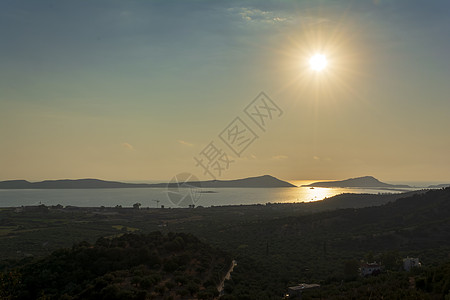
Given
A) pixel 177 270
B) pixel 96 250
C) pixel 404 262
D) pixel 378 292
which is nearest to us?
pixel 378 292

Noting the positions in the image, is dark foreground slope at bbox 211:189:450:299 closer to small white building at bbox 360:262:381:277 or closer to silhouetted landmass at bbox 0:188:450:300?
silhouetted landmass at bbox 0:188:450:300

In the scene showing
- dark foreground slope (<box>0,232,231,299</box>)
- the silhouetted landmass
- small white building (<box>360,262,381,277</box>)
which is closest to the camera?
dark foreground slope (<box>0,232,231,299</box>)

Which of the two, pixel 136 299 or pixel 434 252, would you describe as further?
pixel 434 252

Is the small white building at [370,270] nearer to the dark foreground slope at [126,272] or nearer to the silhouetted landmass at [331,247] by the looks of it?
the silhouetted landmass at [331,247]

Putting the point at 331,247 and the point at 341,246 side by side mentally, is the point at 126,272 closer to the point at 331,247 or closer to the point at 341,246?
the point at 331,247

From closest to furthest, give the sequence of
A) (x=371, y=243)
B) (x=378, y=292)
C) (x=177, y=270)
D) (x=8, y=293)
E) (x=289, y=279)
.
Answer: (x=378, y=292)
(x=8, y=293)
(x=177, y=270)
(x=289, y=279)
(x=371, y=243)


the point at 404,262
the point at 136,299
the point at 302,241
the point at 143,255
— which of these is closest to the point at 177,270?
the point at 143,255

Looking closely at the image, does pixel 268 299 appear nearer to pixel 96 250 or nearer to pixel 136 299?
pixel 136 299

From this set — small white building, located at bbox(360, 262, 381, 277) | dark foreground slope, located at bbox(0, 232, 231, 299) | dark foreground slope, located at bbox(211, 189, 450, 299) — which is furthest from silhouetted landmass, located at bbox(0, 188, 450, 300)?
dark foreground slope, located at bbox(0, 232, 231, 299)
